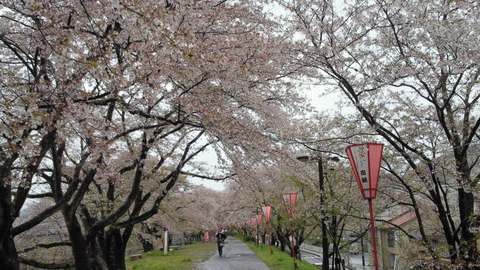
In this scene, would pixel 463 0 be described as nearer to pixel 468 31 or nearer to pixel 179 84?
pixel 468 31

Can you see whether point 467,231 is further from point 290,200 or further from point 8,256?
point 8,256

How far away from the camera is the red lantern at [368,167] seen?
19.9 ft

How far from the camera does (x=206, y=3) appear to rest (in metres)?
5.50

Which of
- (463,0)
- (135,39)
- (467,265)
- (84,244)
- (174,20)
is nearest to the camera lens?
(174,20)

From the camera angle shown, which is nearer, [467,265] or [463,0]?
[463,0]

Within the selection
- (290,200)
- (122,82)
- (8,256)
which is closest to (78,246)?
(8,256)

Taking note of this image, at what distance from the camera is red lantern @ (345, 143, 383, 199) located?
19.9 ft

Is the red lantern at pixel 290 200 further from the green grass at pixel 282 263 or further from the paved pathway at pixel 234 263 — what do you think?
the paved pathway at pixel 234 263

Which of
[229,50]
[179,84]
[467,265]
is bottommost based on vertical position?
[467,265]

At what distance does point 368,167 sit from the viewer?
20.0 ft

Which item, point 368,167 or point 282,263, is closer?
point 368,167

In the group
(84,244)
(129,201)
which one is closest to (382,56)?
(129,201)

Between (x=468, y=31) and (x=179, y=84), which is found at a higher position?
(x=468, y=31)

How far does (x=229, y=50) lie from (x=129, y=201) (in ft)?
13.0
